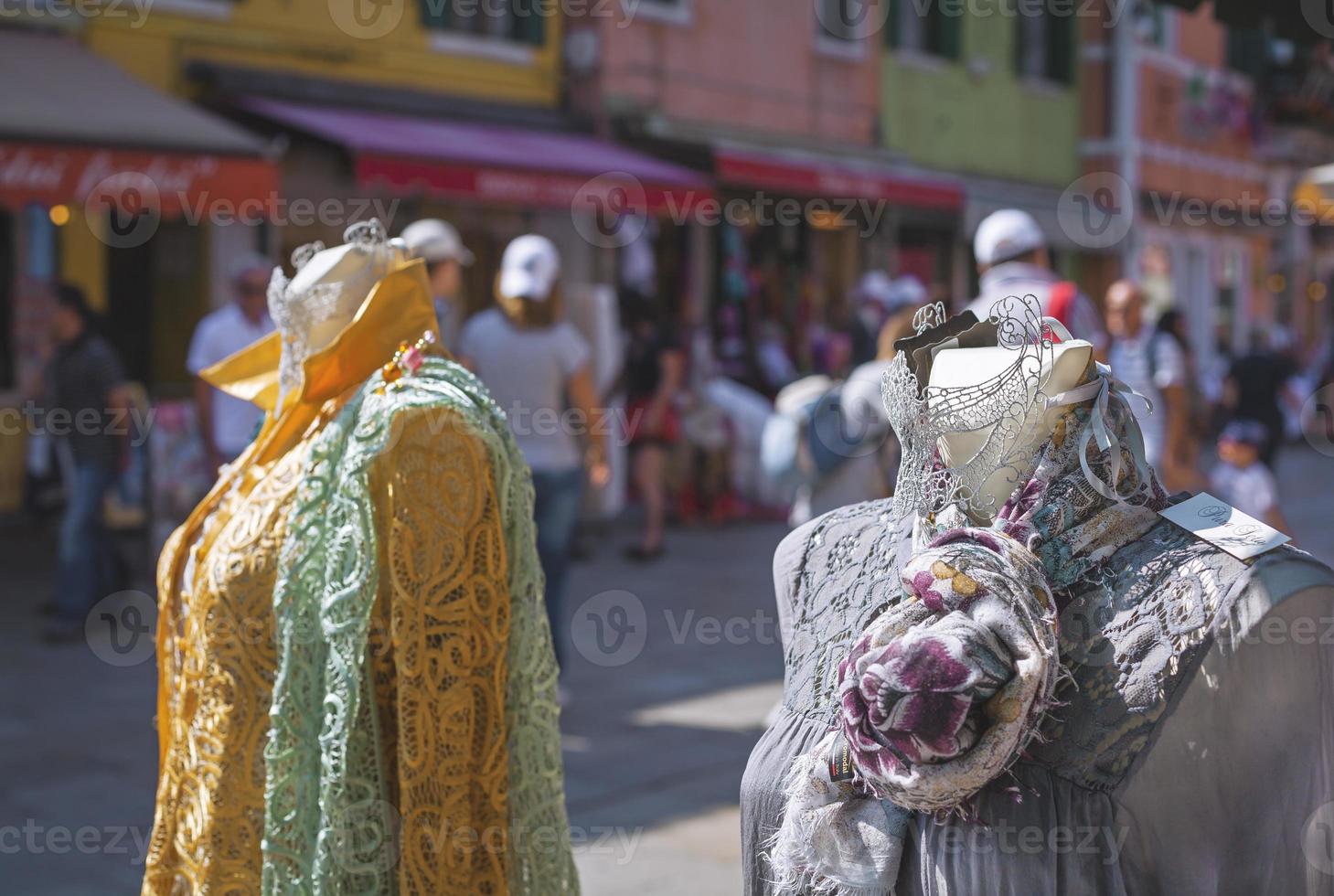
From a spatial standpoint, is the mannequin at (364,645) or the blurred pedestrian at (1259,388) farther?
the blurred pedestrian at (1259,388)

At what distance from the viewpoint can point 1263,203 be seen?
24.9m

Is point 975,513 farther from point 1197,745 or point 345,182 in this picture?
point 345,182

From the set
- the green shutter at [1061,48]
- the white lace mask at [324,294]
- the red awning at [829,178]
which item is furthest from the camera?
the green shutter at [1061,48]

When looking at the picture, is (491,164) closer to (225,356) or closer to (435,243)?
(225,356)

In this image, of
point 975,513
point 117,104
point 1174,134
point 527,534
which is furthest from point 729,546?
point 1174,134

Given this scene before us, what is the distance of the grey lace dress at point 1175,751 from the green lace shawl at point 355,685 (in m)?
1.08

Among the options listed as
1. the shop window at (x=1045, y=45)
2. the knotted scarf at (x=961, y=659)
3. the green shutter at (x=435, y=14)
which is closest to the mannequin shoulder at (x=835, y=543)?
the knotted scarf at (x=961, y=659)

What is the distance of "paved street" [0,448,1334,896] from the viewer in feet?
14.5

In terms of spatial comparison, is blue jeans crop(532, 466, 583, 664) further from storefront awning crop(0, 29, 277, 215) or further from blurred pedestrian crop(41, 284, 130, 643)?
storefront awning crop(0, 29, 277, 215)

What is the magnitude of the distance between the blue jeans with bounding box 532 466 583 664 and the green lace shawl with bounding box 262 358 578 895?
3.07 m

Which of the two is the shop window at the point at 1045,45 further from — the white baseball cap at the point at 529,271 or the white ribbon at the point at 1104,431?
the white ribbon at the point at 1104,431

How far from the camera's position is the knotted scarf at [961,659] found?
1577mm

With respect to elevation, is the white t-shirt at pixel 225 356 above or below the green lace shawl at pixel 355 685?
above

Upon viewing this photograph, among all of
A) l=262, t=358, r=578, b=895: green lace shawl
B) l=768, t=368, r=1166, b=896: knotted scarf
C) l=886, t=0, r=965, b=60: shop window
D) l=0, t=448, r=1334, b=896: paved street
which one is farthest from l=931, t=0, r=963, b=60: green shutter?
l=768, t=368, r=1166, b=896: knotted scarf
